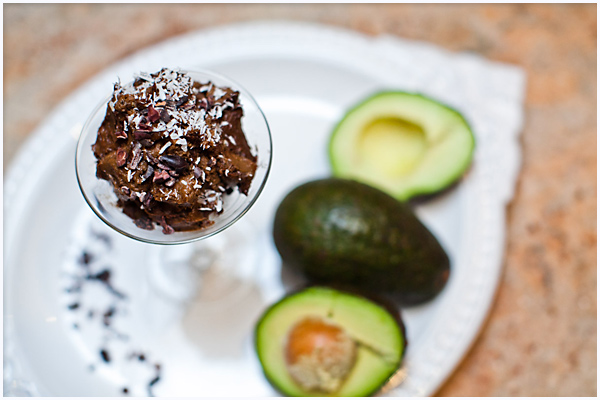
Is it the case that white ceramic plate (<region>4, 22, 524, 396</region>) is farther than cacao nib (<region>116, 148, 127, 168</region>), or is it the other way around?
white ceramic plate (<region>4, 22, 524, 396</region>)

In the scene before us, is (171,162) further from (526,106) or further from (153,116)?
(526,106)

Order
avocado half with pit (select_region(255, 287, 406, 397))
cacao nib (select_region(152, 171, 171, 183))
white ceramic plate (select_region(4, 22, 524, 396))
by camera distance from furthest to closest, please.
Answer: white ceramic plate (select_region(4, 22, 524, 396)), avocado half with pit (select_region(255, 287, 406, 397)), cacao nib (select_region(152, 171, 171, 183))

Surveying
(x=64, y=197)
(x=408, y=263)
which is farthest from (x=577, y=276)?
(x=64, y=197)

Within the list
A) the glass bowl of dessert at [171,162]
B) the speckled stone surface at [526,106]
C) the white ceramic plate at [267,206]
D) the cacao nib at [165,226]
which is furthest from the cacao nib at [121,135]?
the speckled stone surface at [526,106]

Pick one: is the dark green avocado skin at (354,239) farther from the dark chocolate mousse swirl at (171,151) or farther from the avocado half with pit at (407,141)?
the dark chocolate mousse swirl at (171,151)

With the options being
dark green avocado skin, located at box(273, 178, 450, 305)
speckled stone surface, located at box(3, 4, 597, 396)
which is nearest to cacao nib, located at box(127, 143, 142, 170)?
dark green avocado skin, located at box(273, 178, 450, 305)

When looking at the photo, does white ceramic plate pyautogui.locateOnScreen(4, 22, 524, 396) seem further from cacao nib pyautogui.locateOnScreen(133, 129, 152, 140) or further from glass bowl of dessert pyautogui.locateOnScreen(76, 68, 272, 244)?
cacao nib pyautogui.locateOnScreen(133, 129, 152, 140)

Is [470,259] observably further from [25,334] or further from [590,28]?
[25,334]

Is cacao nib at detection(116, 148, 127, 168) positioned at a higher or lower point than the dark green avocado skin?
higher
